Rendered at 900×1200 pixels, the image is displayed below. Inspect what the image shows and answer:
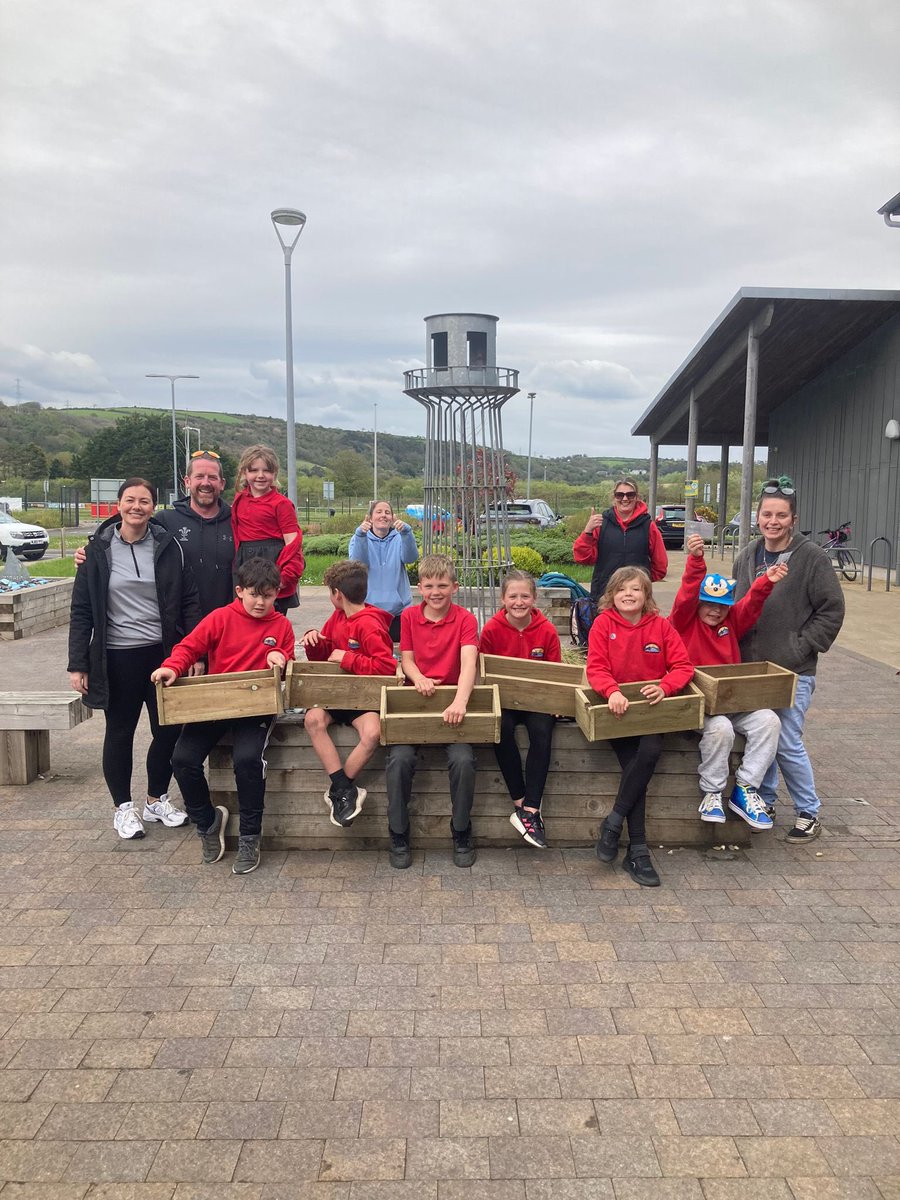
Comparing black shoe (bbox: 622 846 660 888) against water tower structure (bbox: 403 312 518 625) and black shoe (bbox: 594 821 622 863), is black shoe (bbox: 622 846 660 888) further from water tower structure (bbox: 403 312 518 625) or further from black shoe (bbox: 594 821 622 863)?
water tower structure (bbox: 403 312 518 625)

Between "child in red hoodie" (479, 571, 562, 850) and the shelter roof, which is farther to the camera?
the shelter roof

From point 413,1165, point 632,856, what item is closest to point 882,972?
point 632,856

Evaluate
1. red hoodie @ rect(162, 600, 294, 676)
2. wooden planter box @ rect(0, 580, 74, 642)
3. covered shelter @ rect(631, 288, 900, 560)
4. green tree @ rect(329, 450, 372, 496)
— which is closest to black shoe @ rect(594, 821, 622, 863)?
red hoodie @ rect(162, 600, 294, 676)

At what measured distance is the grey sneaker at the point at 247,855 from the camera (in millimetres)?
4414

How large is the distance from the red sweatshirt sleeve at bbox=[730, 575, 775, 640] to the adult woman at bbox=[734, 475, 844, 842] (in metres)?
0.09

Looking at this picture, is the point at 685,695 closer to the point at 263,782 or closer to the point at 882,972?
the point at 882,972

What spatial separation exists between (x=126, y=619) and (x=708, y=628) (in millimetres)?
3209

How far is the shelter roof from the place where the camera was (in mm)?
17547

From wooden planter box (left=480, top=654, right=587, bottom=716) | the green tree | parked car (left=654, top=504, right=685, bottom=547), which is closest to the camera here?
wooden planter box (left=480, top=654, right=587, bottom=716)

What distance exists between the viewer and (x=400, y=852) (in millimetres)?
4520

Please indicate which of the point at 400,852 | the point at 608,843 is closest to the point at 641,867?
the point at 608,843

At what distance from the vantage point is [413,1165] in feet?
8.25

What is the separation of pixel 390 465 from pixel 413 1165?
5025 inches

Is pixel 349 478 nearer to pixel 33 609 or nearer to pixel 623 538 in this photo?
pixel 33 609
